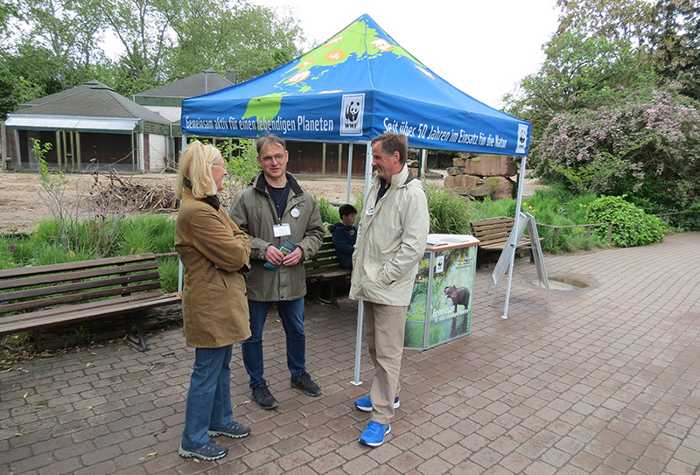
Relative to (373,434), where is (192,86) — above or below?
above

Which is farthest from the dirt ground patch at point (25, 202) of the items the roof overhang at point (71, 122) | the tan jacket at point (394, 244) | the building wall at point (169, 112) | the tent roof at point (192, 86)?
the tent roof at point (192, 86)

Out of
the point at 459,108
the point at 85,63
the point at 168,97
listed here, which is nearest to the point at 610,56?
the point at 459,108

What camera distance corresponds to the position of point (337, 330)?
5164 millimetres

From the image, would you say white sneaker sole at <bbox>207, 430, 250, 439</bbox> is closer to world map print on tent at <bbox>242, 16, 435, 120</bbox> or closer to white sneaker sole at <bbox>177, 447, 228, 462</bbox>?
white sneaker sole at <bbox>177, 447, 228, 462</bbox>

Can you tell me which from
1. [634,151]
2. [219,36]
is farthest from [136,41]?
[634,151]

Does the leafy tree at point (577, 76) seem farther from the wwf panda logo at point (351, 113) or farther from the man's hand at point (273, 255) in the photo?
the man's hand at point (273, 255)

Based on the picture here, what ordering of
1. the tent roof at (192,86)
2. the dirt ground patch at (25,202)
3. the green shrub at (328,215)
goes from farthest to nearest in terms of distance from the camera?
the tent roof at (192,86)
the dirt ground patch at (25,202)
the green shrub at (328,215)

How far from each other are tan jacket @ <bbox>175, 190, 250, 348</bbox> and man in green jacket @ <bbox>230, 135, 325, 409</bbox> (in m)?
0.53

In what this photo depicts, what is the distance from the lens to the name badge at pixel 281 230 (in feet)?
10.8

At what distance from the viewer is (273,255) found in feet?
10.4

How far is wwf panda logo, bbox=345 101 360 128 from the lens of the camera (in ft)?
11.7

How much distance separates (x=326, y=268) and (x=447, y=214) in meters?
3.15

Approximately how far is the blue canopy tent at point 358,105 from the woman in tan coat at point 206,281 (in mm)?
1309

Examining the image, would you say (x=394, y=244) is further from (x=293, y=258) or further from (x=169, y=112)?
(x=169, y=112)
